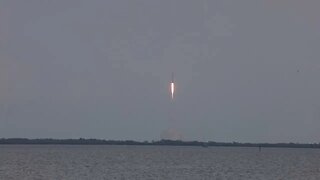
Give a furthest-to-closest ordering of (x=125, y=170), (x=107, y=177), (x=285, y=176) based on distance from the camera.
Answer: (x=125, y=170) < (x=285, y=176) < (x=107, y=177)

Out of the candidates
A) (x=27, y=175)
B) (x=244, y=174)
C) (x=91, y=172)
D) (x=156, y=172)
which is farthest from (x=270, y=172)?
(x=27, y=175)

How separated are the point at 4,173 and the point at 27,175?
17.1ft

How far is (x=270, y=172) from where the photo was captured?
4284 inches

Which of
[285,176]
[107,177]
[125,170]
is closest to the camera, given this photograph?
[107,177]

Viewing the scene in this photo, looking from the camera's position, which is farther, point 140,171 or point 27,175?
point 140,171

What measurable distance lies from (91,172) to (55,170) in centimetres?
545

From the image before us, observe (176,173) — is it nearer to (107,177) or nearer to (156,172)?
(156,172)

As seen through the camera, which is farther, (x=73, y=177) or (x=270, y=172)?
(x=270, y=172)

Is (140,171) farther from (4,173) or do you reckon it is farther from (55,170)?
(4,173)

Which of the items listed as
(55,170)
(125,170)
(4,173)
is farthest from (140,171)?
(4,173)

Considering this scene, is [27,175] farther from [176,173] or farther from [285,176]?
[285,176]

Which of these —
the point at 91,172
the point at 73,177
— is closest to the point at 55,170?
the point at 91,172

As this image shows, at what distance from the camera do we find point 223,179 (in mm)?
92812

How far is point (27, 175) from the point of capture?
9412cm
